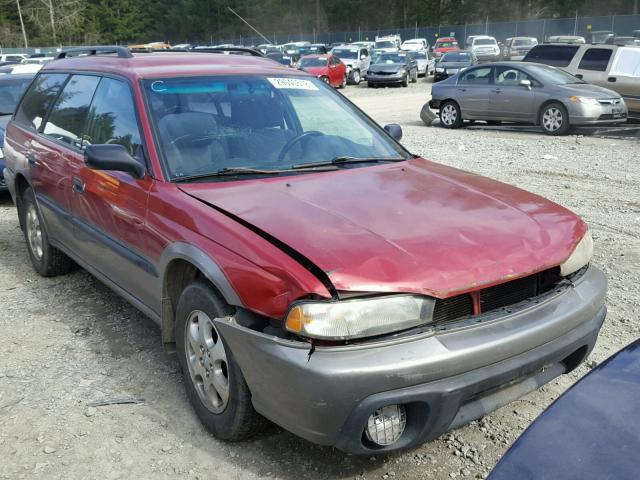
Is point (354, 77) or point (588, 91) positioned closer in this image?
point (588, 91)

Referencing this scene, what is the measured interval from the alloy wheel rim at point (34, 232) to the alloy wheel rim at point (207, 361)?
8.91 feet

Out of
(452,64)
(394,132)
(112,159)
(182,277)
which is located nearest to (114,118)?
(112,159)

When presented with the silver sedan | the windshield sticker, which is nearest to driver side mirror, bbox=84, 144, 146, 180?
the windshield sticker

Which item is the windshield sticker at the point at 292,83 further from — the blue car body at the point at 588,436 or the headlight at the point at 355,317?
the blue car body at the point at 588,436

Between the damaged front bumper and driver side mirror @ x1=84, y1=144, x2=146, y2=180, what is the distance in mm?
1130

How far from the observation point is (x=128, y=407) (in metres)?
3.41

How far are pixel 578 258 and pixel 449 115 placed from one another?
12.8m

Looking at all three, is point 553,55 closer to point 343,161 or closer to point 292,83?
point 292,83

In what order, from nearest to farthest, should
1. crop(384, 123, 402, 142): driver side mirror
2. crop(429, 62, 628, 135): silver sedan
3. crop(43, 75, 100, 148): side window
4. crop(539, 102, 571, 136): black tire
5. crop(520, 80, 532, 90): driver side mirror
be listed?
crop(43, 75, 100, 148): side window < crop(384, 123, 402, 142): driver side mirror < crop(429, 62, 628, 135): silver sedan < crop(539, 102, 571, 136): black tire < crop(520, 80, 532, 90): driver side mirror

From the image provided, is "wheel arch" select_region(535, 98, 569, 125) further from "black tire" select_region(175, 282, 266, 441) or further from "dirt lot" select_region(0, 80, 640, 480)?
"black tire" select_region(175, 282, 266, 441)

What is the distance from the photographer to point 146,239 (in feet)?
11.2

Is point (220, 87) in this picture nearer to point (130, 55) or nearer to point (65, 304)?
point (130, 55)

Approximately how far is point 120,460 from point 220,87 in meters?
2.16

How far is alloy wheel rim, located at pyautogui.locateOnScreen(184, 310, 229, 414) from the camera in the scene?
2932 millimetres
